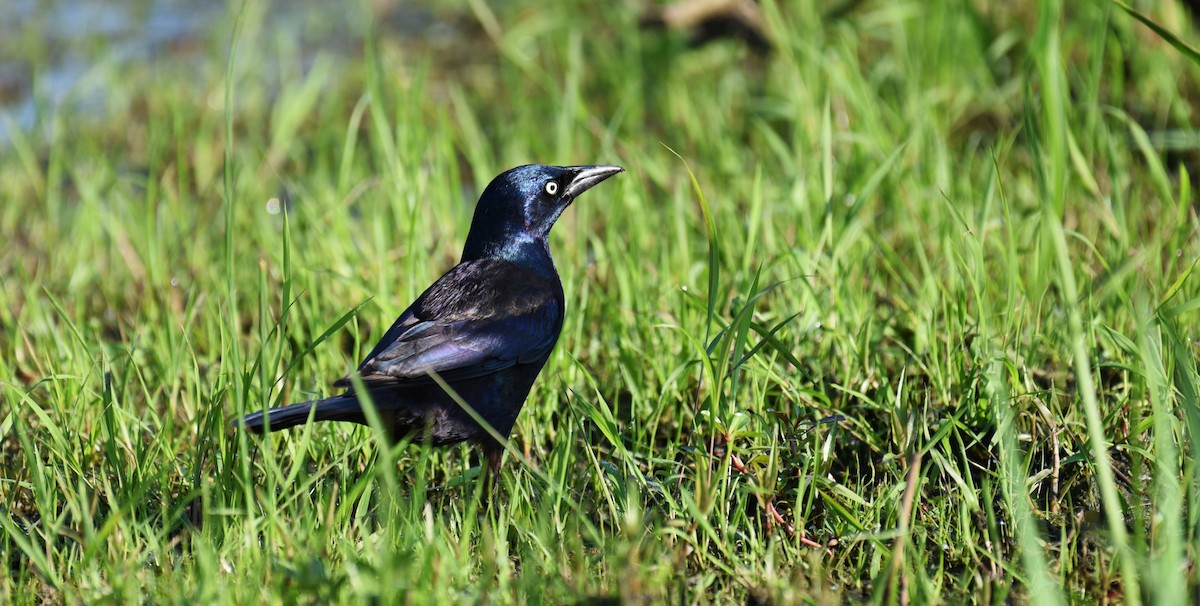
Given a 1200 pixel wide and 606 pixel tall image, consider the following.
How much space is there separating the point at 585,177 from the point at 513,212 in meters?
0.26

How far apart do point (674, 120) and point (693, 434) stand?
2772mm

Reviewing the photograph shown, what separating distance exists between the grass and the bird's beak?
1.09 ft

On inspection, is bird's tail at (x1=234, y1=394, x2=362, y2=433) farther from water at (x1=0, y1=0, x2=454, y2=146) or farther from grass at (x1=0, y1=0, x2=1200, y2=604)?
water at (x1=0, y1=0, x2=454, y2=146)

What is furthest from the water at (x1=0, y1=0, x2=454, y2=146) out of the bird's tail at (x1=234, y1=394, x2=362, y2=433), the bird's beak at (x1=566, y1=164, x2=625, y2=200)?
the bird's tail at (x1=234, y1=394, x2=362, y2=433)

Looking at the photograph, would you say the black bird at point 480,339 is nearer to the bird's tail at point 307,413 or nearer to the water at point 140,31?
the bird's tail at point 307,413

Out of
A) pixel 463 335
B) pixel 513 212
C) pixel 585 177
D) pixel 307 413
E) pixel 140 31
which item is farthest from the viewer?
pixel 140 31

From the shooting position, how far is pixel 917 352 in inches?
131

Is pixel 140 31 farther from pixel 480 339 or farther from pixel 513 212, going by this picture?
pixel 480 339

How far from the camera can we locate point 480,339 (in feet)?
9.84

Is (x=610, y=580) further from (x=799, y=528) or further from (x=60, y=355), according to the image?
(x=60, y=355)

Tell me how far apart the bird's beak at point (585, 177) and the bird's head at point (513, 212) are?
2.1 inches

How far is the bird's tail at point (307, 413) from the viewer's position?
258cm

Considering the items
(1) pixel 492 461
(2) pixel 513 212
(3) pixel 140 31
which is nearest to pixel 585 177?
(2) pixel 513 212

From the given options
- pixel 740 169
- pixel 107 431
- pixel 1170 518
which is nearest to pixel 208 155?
pixel 740 169
